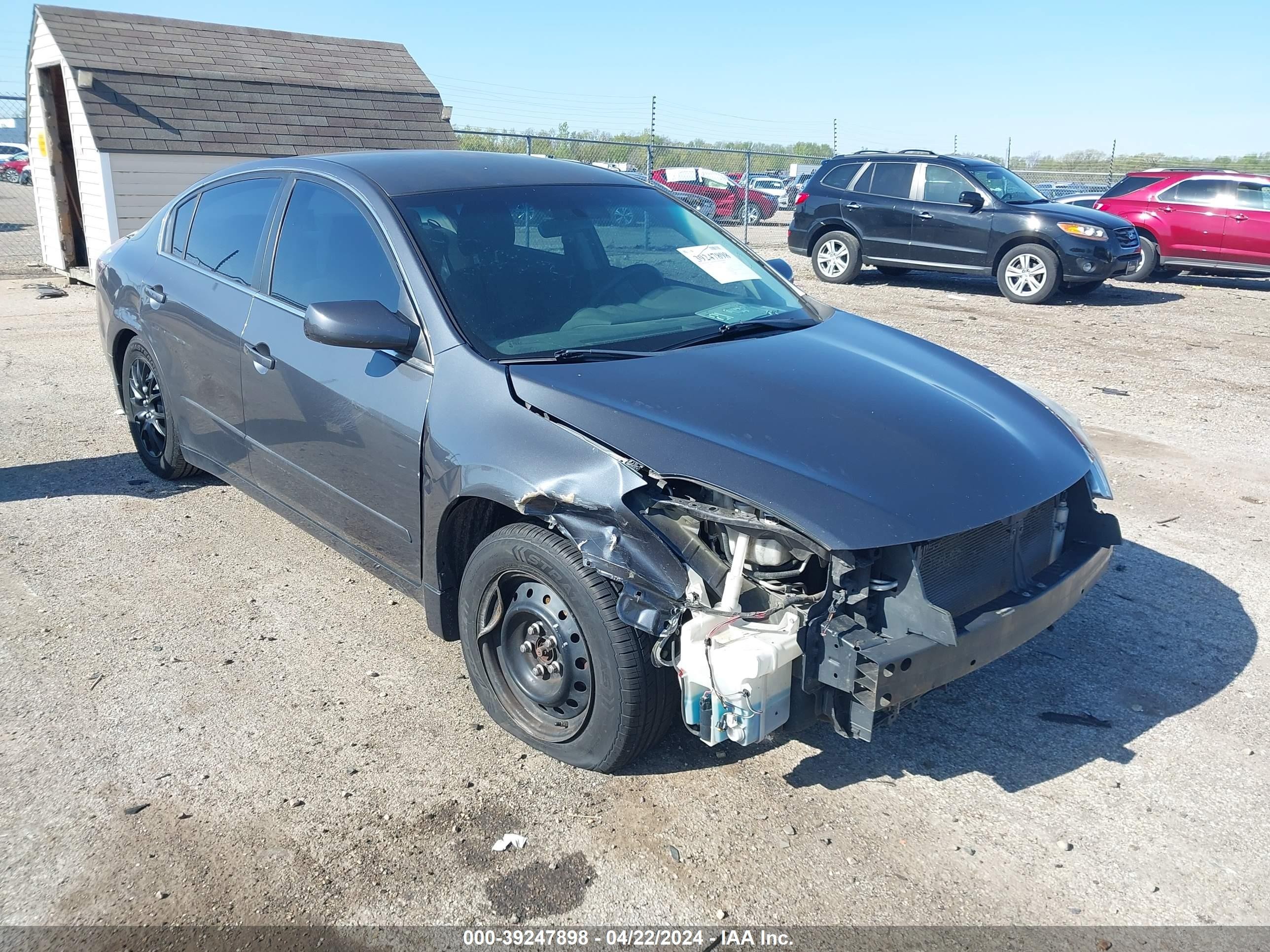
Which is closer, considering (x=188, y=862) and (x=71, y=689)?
(x=188, y=862)

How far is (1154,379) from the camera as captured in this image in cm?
875

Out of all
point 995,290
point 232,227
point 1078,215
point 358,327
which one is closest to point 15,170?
point 995,290

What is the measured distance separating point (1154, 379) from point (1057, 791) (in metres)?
6.74

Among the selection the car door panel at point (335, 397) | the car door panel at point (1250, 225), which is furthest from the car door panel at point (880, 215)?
the car door panel at point (335, 397)

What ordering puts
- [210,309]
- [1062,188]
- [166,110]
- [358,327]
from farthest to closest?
[1062,188] < [166,110] < [210,309] < [358,327]

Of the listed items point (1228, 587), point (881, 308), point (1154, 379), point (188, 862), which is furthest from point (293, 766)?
point (881, 308)

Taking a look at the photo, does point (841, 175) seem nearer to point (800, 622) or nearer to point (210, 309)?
point (210, 309)

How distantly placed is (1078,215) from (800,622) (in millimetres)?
11631

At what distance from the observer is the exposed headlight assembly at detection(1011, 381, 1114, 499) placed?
351 cm

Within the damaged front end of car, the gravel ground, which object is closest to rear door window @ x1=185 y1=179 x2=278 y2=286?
the gravel ground

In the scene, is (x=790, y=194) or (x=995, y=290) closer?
(x=995, y=290)

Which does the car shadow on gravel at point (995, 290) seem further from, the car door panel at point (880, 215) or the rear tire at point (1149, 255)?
the car door panel at point (880, 215)

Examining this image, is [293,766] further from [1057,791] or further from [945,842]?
[1057,791]

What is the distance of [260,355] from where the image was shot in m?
4.09
